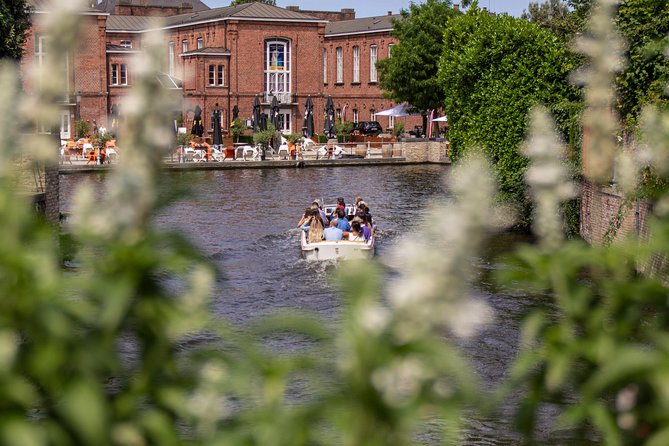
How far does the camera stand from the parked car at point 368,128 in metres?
68.7

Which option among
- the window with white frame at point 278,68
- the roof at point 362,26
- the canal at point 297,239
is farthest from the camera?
the roof at point 362,26

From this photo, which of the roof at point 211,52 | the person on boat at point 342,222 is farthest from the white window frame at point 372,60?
the person on boat at point 342,222

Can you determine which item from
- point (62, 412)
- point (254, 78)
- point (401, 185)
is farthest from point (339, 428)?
point (254, 78)

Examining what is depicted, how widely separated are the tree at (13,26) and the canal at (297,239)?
10.2 ft

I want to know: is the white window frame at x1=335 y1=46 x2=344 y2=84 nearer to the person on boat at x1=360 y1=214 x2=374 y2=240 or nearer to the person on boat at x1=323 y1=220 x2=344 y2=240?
the person on boat at x1=360 y1=214 x2=374 y2=240

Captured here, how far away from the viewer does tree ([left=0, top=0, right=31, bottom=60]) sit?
2259 cm

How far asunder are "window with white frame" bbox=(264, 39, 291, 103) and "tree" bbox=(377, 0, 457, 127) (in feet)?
34.1

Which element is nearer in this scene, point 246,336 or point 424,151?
point 246,336

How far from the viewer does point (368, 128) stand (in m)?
69.2

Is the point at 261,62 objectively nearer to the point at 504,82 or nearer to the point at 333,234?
the point at 504,82

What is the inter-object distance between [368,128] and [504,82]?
44013 mm

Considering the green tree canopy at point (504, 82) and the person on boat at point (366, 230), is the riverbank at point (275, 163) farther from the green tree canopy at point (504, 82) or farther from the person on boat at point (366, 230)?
the person on boat at point (366, 230)

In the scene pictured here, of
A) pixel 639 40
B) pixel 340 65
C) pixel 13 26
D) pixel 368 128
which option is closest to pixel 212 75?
pixel 368 128

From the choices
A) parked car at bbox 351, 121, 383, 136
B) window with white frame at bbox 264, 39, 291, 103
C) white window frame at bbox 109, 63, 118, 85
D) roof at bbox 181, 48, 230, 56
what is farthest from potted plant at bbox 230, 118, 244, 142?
parked car at bbox 351, 121, 383, 136
